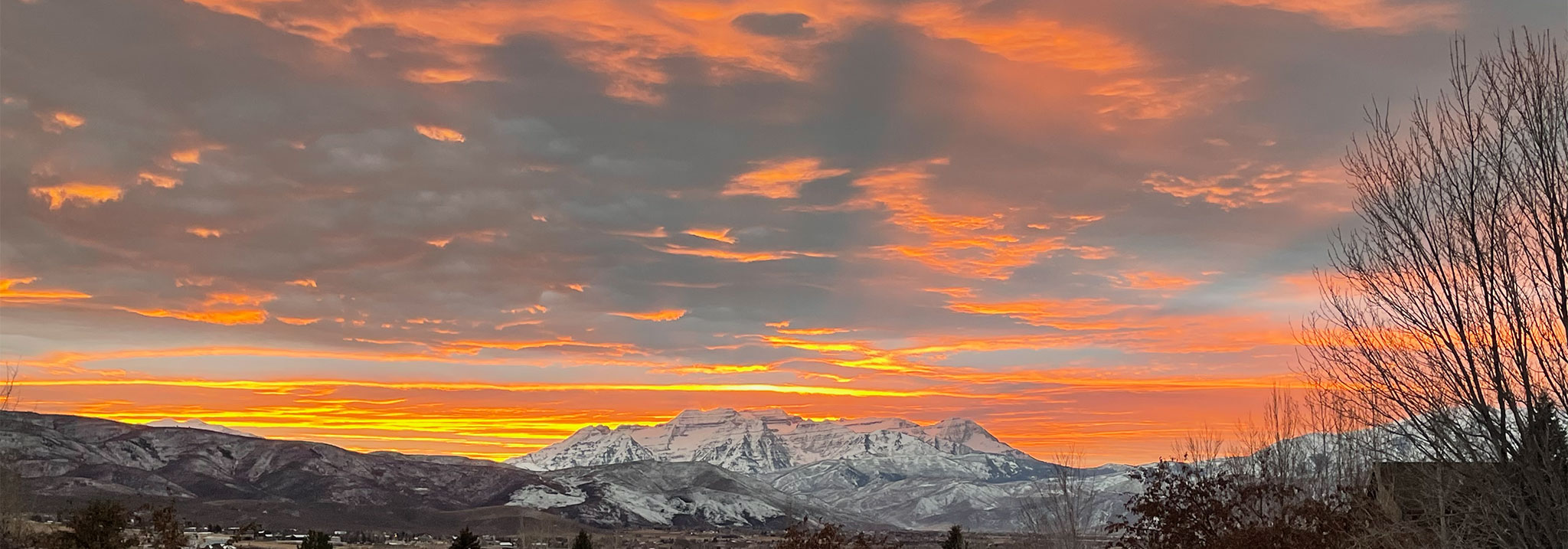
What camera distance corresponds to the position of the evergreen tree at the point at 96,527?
933 inches

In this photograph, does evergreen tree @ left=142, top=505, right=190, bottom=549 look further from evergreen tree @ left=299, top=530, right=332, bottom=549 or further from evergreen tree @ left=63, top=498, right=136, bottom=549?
evergreen tree @ left=299, top=530, right=332, bottom=549

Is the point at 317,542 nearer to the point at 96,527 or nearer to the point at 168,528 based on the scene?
the point at 168,528

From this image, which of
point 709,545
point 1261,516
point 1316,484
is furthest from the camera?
point 709,545

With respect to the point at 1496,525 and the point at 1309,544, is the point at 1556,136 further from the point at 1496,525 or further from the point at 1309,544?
the point at 1309,544

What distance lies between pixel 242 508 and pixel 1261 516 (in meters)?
197

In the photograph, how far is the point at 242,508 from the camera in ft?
623

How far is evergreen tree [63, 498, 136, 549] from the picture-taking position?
77.8ft

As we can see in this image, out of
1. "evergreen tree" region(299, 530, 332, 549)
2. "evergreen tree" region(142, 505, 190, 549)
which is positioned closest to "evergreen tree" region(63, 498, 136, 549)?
"evergreen tree" region(142, 505, 190, 549)

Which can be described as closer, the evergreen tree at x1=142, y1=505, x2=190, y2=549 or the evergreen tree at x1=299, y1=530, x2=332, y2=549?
the evergreen tree at x1=142, y1=505, x2=190, y2=549

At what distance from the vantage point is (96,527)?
23.9 metres

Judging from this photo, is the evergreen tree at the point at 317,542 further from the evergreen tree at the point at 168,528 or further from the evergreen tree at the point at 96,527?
the evergreen tree at the point at 96,527

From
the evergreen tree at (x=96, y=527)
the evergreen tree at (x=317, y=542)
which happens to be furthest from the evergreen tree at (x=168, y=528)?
the evergreen tree at (x=317, y=542)

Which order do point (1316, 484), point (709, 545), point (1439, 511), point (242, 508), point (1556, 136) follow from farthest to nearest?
1. point (242, 508)
2. point (709, 545)
3. point (1316, 484)
4. point (1439, 511)
5. point (1556, 136)

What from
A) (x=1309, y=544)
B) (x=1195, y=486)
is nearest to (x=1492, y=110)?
(x=1309, y=544)
